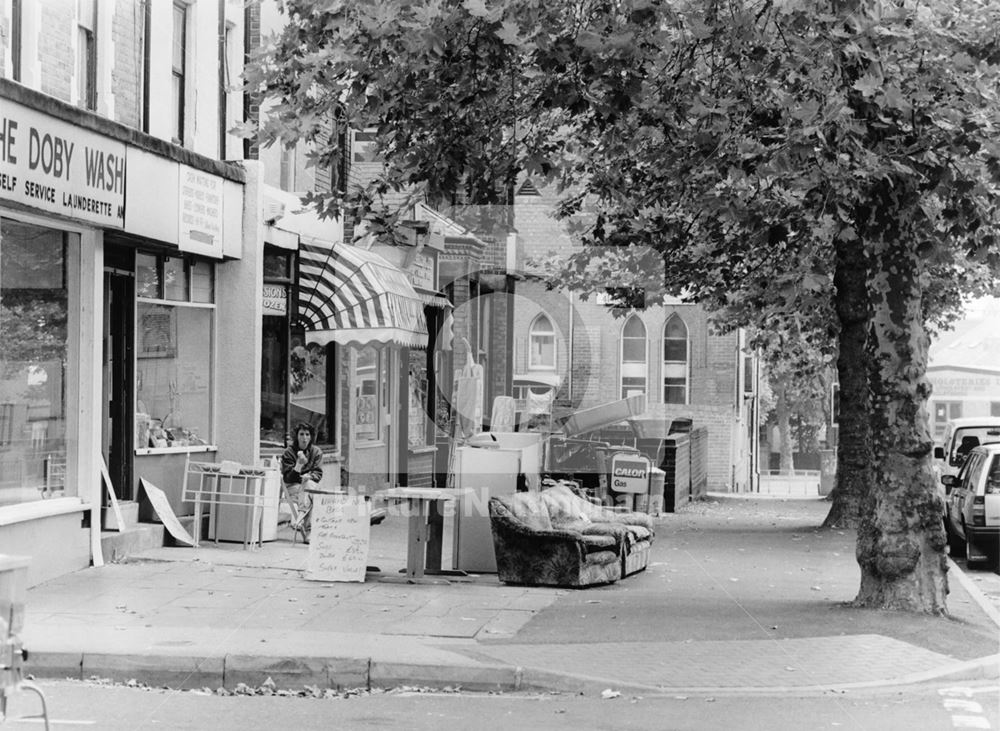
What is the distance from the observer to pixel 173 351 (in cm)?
1777

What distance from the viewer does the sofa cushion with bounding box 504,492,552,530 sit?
49.0 ft

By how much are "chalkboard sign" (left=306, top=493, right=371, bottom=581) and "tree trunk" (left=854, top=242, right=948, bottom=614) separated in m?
4.94

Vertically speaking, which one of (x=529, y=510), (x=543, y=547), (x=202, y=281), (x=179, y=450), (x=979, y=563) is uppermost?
(x=202, y=281)

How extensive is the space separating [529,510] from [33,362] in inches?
206

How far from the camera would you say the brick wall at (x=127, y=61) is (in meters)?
15.9

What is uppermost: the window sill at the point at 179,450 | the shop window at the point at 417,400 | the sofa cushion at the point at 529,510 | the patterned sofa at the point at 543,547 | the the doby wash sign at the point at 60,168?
the the doby wash sign at the point at 60,168

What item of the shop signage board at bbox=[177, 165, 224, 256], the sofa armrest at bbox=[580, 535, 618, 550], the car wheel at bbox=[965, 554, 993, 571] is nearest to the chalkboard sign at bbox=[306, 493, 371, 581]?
the sofa armrest at bbox=[580, 535, 618, 550]

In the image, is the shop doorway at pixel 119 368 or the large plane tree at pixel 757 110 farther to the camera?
the shop doorway at pixel 119 368

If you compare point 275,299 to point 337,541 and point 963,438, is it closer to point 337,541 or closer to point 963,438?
point 337,541

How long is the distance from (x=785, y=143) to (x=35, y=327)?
7483 millimetres

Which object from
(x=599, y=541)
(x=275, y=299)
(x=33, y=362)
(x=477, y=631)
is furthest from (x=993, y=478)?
(x=33, y=362)

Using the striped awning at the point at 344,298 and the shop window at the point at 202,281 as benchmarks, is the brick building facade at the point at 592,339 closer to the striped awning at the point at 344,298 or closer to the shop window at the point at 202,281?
the striped awning at the point at 344,298

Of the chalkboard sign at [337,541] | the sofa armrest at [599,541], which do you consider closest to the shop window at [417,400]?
the sofa armrest at [599,541]

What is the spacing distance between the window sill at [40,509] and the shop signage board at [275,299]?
5824 mm
